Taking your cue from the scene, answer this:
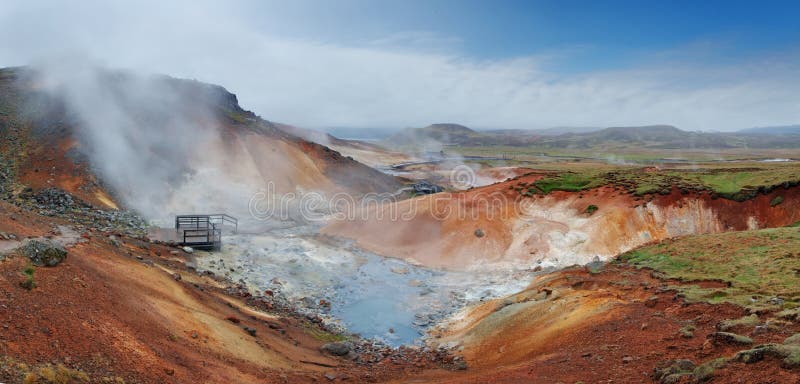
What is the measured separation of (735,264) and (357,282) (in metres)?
17.4

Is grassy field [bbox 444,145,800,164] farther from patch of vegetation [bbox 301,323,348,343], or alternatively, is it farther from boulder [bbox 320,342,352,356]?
boulder [bbox 320,342,352,356]

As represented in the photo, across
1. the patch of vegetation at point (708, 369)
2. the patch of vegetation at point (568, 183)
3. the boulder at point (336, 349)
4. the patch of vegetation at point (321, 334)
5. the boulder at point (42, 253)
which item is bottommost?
the patch of vegetation at point (321, 334)

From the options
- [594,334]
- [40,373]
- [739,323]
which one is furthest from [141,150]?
[739,323]

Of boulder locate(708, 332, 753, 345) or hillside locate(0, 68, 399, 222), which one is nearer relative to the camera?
boulder locate(708, 332, 753, 345)

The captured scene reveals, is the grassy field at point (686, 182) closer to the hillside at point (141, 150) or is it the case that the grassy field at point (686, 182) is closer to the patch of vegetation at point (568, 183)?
the patch of vegetation at point (568, 183)

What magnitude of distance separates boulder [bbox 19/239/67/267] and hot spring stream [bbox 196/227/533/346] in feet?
36.2

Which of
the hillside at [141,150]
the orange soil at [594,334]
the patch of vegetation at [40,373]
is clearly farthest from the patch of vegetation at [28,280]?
the hillside at [141,150]

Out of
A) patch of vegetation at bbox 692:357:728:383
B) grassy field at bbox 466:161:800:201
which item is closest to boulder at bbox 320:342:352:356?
patch of vegetation at bbox 692:357:728:383

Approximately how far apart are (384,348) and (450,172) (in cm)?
7554

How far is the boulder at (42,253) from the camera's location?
11.8 m

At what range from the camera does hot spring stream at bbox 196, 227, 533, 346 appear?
21844 millimetres

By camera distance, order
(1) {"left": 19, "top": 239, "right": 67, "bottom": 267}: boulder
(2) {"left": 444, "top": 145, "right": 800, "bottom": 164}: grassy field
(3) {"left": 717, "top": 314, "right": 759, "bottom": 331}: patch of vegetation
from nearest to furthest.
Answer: (3) {"left": 717, "top": 314, "right": 759, "bottom": 331}: patch of vegetation
(1) {"left": 19, "top": 239, "right": 67, "bottom": 267}: boulder
(2) {"left": 444, "top": 145, "right": 800, "bottom": 164}: grassy field

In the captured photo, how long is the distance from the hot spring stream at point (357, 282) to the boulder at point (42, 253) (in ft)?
36.2

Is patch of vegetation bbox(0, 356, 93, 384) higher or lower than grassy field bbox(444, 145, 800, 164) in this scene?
lower
